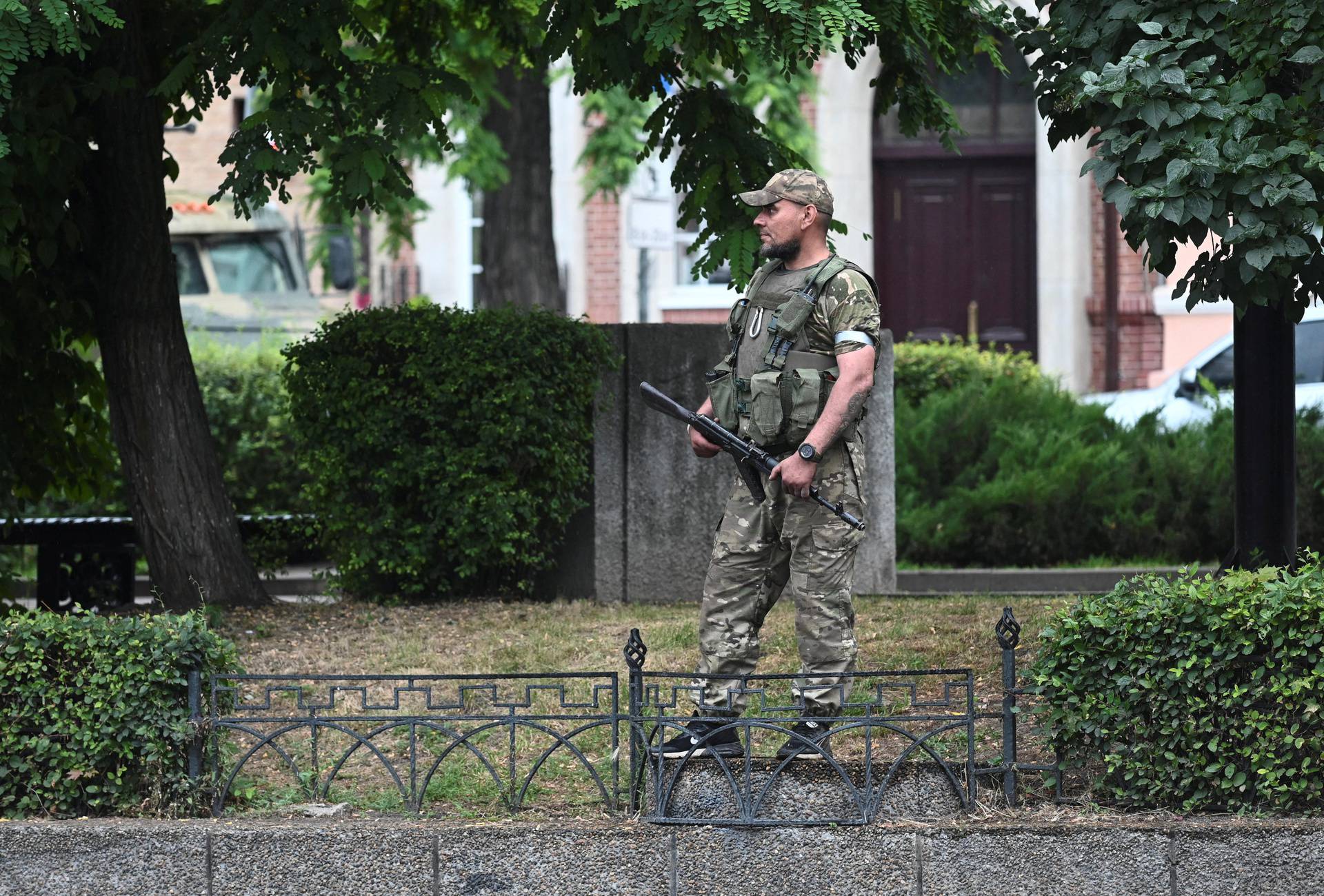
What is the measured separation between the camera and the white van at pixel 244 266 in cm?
1925

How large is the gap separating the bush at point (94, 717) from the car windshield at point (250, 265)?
47.0 ft

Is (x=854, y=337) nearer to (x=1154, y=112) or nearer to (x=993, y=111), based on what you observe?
(x=1154, y=112)

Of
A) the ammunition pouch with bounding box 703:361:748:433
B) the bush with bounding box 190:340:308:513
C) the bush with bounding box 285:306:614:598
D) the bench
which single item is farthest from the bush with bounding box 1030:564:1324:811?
the bush with bounding box 190:340:308:513

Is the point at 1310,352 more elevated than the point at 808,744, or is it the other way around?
the point at 1310,352

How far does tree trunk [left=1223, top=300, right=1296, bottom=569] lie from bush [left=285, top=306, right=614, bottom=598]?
135 inches

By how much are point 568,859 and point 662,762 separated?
43 centimetres

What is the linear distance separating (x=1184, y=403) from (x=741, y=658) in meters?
8.65

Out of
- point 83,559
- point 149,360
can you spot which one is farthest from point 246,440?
point 149,360

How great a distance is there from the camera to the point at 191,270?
63.9 feet

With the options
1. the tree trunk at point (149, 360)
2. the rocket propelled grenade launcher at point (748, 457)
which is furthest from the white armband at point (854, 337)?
the tree trunk at point (149, 360)

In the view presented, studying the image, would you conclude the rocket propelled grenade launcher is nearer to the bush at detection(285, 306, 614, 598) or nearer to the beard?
the beard

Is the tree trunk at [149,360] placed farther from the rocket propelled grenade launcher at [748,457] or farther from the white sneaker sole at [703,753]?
the white sneaker sole at [703,753]

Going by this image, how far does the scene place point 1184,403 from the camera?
13.6m

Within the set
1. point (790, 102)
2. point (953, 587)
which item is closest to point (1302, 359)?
point (953, 587)
